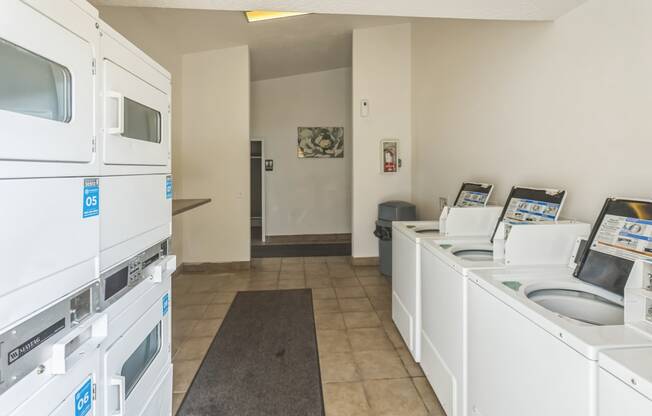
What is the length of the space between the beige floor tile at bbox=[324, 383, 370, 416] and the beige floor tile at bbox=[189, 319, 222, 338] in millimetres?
1210

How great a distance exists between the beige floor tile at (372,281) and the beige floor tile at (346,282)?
7 cm

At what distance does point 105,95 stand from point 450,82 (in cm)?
331

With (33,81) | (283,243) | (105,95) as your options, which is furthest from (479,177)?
(283,243)

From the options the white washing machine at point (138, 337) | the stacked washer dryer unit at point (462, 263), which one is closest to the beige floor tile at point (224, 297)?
the white washing machine at point (138, 337)

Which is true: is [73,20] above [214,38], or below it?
below

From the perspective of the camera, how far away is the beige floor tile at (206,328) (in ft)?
9.50

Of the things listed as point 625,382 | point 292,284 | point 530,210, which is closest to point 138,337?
point 625,382

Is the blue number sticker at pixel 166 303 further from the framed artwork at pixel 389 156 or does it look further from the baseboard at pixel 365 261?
the framed artwork at pixel 389 156

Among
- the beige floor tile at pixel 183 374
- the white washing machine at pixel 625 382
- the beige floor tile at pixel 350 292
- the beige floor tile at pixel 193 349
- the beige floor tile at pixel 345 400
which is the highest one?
the white washing machine at pixel 625 382

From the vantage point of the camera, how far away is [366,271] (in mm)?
4727

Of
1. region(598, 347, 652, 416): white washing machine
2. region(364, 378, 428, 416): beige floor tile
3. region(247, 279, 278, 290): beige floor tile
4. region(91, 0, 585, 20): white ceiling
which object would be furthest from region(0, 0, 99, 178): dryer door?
region(247, 279, 278, 290): beige floor tile

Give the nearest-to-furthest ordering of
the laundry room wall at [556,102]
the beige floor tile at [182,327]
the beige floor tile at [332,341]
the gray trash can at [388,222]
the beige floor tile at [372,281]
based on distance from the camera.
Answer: the laundry room wall at [556,102], the beige floor tile at [332,341], the beige floor tile at [182,327], the beige floor tile at [372,281], the gray trash can at [388,222]

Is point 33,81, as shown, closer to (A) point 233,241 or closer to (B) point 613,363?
(B) point 613,363

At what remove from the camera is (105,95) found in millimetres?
1150
